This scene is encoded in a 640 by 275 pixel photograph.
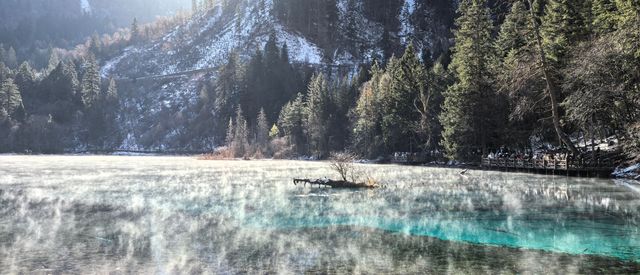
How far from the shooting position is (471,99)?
Result: 172 feet

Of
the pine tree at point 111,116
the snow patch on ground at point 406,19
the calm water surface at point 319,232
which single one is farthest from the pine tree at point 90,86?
the calm water surface at point 319,232

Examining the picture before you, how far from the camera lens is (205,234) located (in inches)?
535

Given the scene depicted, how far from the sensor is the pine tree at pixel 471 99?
52094 millimetres

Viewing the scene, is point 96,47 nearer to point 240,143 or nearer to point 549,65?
point 240,143

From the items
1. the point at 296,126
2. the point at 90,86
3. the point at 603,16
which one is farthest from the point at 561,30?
the point at 90,86

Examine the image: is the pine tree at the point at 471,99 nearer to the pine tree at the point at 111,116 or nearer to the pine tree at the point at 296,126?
the pine tree at the point at 296,126

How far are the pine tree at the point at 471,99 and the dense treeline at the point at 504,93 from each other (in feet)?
0.39

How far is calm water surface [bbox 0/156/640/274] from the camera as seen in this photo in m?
10.1

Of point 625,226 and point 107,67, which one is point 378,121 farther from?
point 107,67

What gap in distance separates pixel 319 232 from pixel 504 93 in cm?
4117

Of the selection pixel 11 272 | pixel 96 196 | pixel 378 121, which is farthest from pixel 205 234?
pixel 378 121

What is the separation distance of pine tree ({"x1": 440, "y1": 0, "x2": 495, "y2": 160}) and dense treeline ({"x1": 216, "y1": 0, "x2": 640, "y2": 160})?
0.39 ft

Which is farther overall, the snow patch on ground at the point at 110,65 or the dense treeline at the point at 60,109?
the snow patch on ground at the point at 110,65

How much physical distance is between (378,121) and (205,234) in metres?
63.9
